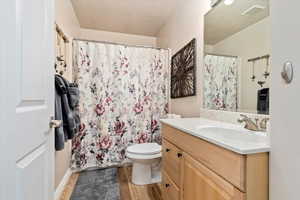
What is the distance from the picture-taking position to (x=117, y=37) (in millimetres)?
3164

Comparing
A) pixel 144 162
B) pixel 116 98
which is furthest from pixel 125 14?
pixel 144 162

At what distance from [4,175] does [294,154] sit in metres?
1.02

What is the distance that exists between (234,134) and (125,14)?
2326 millimetres

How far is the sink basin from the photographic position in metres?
0.89

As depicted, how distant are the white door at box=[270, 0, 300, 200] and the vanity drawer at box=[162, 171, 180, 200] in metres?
Answer: 0.72

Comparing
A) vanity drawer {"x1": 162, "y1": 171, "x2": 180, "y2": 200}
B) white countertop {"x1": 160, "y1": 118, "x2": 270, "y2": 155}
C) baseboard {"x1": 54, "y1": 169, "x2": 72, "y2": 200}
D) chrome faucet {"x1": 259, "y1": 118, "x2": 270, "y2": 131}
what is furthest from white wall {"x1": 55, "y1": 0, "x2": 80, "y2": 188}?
chrome faucet {"x1": 259, "y1": 118, "x2": 270, "y2": 131}

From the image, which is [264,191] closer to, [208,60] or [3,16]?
[3,16]

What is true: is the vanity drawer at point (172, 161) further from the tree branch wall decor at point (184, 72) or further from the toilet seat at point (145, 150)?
the tree branch wall decor at point (184, 72)

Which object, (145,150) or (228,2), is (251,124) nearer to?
(228,2)

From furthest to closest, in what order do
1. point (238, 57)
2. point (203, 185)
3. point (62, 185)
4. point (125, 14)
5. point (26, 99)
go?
point (125, 14) → point (62, 185) → point (238, 57) → point (203, 185) → point (26, 99)

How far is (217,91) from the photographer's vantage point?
5.12 feet

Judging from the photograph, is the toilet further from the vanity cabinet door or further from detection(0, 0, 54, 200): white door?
detection(0, 0, 54, 200): white door

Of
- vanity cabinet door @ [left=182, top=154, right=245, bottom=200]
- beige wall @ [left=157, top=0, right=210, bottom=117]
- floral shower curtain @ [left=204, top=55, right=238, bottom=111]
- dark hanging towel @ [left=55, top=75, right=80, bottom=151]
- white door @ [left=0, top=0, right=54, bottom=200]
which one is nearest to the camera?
white door @ [left=0, top=0, right=54, bottom=200]

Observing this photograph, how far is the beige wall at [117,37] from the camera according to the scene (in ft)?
9.77
